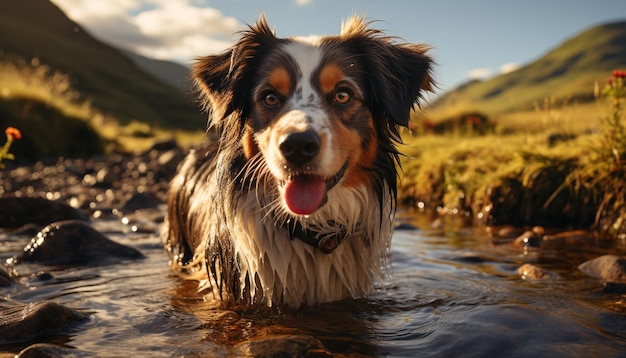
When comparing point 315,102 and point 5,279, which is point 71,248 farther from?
point 315,102

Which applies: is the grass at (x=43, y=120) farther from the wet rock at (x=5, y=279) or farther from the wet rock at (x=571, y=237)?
the wet rock at (x=571, y=237)

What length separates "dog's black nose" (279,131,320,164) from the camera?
339 centimetres

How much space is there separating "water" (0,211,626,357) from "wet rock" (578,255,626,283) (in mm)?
110

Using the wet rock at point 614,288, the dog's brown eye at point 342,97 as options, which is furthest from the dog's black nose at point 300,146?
the wet rock at point 614,288

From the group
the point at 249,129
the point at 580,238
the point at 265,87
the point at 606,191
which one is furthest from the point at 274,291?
the point at 606,191

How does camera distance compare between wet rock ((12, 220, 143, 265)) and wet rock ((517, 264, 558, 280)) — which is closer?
wet rock ((517, 264, 558, 280))

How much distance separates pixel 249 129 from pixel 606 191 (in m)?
4.42

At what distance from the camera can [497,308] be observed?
12.8 ft

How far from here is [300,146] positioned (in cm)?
340

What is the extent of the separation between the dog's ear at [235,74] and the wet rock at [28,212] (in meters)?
3.88

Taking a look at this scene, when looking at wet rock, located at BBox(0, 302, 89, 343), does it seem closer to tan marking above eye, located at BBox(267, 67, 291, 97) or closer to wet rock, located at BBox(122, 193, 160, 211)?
tan marking above eye, located at BBox(267, 67, 291, 97)

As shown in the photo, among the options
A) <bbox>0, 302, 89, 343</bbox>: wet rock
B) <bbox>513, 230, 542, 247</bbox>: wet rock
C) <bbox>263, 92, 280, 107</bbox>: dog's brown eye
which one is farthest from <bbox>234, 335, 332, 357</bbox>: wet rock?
<bbox>513, 230, 542, 247</bbox>: wet rock

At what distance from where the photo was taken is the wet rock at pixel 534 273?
485cm

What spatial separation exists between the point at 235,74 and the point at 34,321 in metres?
2.04
